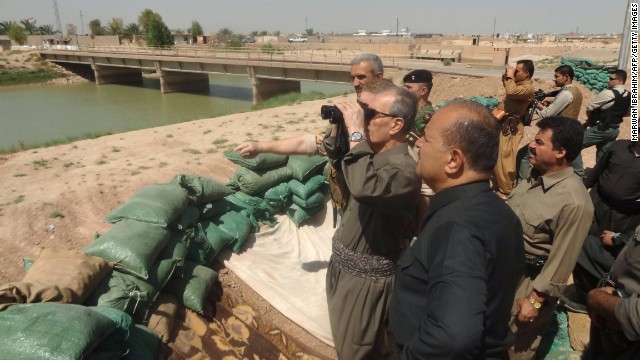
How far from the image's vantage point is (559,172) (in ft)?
6.99

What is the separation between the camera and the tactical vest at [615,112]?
4.33 m

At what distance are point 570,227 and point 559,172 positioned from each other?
0.32 metres

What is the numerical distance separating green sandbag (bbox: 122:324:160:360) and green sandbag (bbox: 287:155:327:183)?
201 cm

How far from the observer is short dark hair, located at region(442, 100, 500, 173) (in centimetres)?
117

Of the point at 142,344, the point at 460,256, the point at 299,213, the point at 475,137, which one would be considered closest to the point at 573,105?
the point at 299,213

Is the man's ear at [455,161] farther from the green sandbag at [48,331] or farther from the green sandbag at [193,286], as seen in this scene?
the green sandbag at [193,286]

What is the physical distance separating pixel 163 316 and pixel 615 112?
487 centimetres

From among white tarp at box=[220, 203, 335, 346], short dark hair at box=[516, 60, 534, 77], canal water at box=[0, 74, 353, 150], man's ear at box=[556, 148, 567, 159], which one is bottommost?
canal water at box=[0, 74, 353, 150]

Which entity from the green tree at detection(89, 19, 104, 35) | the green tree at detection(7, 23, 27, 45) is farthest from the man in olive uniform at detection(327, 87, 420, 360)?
the green tree at detection(89, 19, 104, 35)

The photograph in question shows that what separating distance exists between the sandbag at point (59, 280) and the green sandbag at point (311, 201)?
187 cm

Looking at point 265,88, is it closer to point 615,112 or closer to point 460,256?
point 615,112

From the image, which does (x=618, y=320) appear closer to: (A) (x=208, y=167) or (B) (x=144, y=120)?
(A) (x=208, y=167)

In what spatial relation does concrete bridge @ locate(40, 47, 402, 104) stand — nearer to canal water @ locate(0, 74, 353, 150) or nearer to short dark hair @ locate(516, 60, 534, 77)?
canal water @ locate(0, 74, 353, 150)

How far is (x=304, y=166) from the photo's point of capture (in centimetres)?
396
